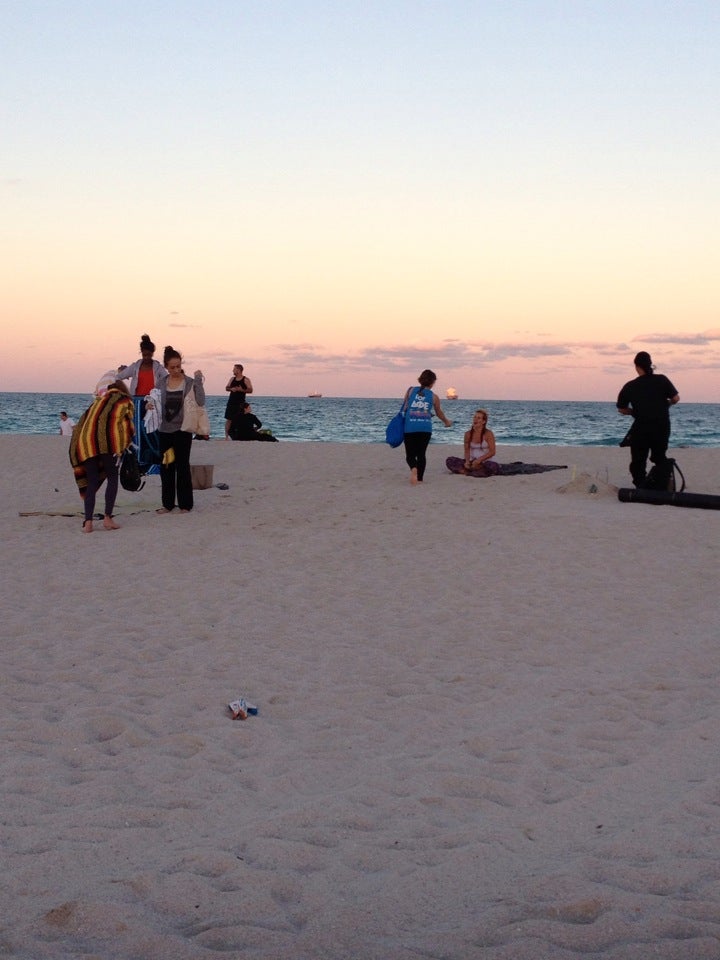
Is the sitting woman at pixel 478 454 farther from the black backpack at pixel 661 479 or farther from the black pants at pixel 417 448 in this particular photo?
the black backpack at pixel 661 479

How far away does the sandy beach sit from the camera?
2.94m

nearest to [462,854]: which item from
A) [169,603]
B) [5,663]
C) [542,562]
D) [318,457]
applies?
[5,663]

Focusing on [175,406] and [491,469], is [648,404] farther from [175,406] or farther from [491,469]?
[175,406]

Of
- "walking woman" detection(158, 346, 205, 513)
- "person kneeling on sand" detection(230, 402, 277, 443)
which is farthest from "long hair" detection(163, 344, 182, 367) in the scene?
"person kneeling on sand" detection(230, 402, 277, 443)

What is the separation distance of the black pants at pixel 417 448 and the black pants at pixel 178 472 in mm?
3322

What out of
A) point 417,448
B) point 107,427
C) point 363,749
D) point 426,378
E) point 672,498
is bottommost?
point 363,749

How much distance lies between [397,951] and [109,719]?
2373mm

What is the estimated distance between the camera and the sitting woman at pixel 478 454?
14289 millimetres

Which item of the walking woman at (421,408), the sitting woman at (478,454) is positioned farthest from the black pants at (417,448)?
the sitting woman at (478,454)

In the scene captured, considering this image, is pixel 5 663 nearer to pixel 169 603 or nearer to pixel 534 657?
pixel 169 603

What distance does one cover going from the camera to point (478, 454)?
1453 centimetres

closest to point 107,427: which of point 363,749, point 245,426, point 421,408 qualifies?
point 421,408

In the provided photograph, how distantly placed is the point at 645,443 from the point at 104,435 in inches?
248

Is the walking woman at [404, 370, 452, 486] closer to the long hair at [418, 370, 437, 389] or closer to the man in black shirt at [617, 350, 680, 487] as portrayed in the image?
the long hair at [418, 370, 437, 389]
